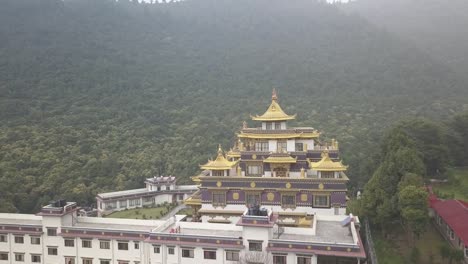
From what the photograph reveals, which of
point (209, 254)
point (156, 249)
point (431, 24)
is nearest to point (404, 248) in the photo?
point (209, 254)

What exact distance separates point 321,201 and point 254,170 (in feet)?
15.6

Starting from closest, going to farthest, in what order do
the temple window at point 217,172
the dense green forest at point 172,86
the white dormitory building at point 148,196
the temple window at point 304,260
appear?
the temple window at point 304,260 < the temple window at point 217,172 < the white dormitory building at point 148,196 < the dense green forest at point 172,86

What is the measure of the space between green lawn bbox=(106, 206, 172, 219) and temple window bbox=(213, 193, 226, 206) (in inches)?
584

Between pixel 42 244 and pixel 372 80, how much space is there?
64479mm

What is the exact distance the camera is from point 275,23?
115 meters

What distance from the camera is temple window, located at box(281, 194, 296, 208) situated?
86.3 ft

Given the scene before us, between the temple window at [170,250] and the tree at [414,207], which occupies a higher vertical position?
the tree at [414,207]

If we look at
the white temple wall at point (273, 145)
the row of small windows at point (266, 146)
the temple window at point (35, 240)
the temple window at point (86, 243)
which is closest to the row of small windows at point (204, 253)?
the temple window at point (86, 243)

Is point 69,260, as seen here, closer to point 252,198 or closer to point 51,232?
point 51,232

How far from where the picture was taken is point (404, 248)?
24641 mm

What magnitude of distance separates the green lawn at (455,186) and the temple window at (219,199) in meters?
18.3

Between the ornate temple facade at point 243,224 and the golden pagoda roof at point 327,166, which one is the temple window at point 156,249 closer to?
the ornate temple facade at point 243,224

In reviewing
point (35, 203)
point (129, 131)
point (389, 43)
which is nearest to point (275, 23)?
point (389, 43)

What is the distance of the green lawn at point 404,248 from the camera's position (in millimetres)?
23031
